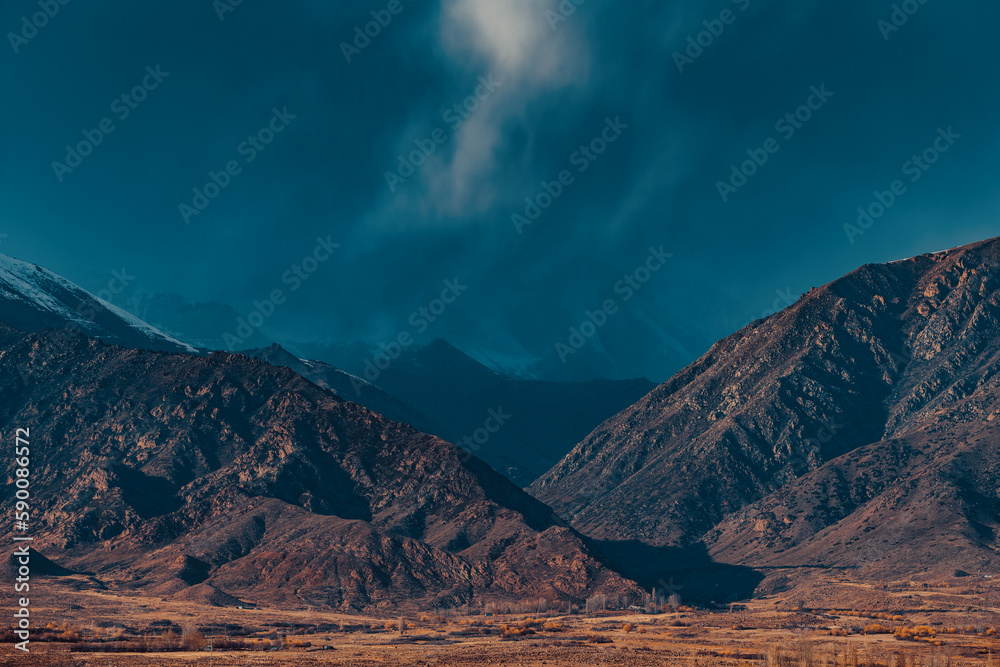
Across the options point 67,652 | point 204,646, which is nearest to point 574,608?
point 204,646

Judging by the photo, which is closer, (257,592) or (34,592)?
(34,592)

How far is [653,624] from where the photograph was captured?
539 ft

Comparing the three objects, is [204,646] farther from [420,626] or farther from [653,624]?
[653,624]

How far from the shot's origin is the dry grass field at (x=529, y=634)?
109188 mm

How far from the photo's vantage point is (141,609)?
545 feet

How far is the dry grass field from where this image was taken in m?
109

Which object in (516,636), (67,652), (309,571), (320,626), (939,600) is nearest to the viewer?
(67,652)

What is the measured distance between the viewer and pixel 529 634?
466 ft

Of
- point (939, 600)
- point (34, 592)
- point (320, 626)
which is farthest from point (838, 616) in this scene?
point (34, 592)

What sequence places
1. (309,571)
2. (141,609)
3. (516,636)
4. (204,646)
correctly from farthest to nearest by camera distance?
(309,571) → (141,609) → (516,636) → (204,646)

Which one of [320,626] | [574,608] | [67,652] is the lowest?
[67,652]

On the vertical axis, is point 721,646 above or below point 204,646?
above

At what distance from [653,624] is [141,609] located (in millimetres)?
81420

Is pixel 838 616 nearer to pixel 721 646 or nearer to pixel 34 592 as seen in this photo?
pixel 721 646
